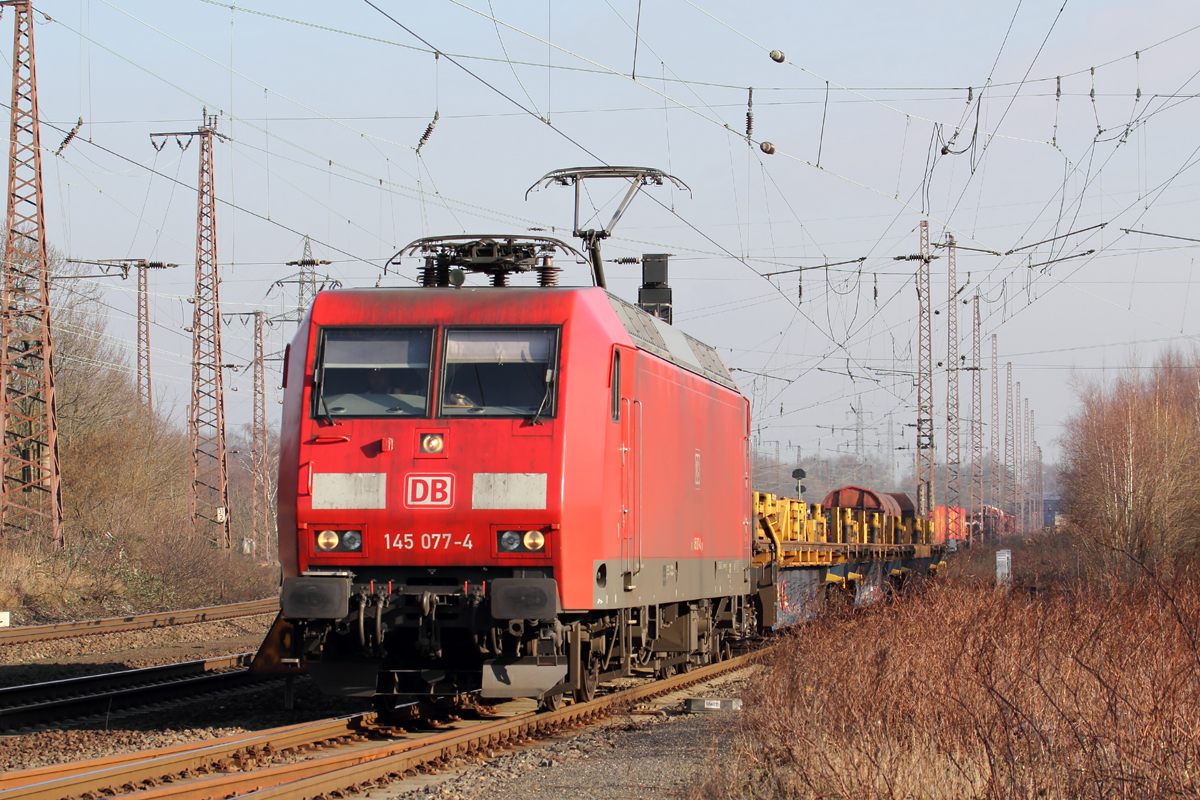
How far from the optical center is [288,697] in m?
11.7

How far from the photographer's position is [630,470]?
35.3ft

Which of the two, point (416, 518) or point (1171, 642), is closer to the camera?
point (416, 518)

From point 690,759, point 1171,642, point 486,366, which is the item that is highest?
point 486,366

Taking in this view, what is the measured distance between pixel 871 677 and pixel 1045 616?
11.1 ft

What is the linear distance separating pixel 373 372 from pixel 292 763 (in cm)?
317

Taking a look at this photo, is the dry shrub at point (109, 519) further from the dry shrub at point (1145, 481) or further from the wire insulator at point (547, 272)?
the dry shrub at point (1145, 481)

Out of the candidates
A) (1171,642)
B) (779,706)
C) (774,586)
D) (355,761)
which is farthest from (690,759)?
(774,586)

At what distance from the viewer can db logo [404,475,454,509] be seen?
9672 millimetres

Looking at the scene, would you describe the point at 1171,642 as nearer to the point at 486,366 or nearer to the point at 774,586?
the point at 486,366

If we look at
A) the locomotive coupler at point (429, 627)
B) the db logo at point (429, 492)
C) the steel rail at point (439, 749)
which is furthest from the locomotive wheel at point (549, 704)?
the db logo at point (429, 492)

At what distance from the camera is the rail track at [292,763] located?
7.35 metres

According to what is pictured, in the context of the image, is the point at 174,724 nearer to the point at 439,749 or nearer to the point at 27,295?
the point at 439,749

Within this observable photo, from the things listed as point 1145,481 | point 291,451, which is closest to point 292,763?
point 291,451

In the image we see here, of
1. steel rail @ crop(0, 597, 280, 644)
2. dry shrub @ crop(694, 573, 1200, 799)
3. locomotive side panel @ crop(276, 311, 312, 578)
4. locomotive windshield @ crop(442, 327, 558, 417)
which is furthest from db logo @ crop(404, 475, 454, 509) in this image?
steel rail @ crop(0, 597, 280, 644)
